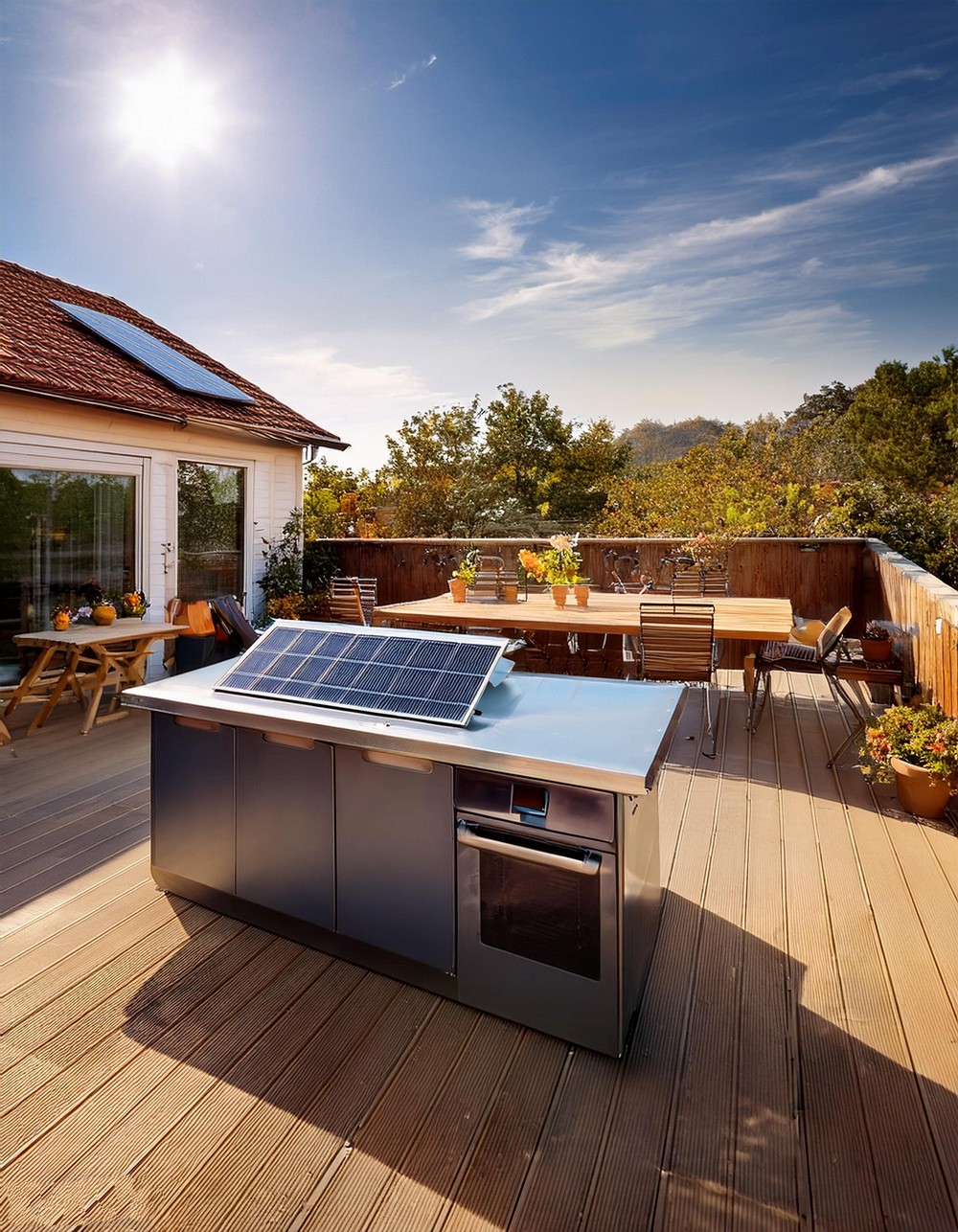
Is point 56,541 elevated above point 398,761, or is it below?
above

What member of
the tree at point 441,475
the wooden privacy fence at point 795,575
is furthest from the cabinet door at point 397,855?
the tree at point 441,475

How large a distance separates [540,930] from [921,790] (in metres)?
2.49

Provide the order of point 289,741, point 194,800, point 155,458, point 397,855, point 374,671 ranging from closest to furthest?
point 397,855 < point 289,741 < point 374,671 < point 194,800 < point 155,458

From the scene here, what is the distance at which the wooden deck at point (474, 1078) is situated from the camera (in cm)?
150

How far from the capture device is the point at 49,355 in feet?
19.3

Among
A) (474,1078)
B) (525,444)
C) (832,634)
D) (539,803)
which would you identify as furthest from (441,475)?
(474,1078)

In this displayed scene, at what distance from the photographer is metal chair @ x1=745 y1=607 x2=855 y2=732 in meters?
4.48

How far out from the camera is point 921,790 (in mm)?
3436

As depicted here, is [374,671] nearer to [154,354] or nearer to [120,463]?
[120,463]

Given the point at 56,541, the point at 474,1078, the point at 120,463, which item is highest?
the point at 120,463

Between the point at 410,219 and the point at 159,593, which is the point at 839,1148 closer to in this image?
the point at 159,593

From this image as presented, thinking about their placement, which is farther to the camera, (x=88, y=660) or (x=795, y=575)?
(x=795, y=575)

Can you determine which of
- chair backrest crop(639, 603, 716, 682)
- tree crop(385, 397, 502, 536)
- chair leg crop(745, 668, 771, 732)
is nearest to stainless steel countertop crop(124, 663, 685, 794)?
chair backrest crop(639, 603, 716, 682)

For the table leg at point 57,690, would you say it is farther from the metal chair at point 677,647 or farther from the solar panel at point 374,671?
the metal chair at point 677,647
